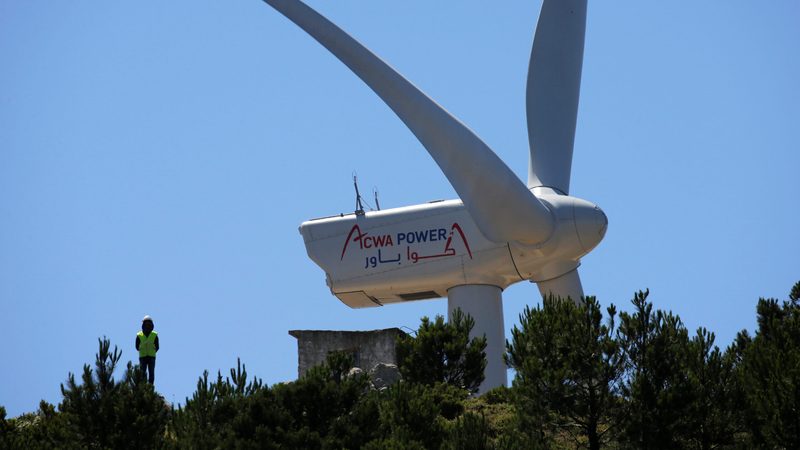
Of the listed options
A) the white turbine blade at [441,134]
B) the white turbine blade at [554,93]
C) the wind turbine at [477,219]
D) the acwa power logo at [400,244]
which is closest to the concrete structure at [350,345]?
the wind turbine at [477,219]

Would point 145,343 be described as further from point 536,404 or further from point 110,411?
point 536,404

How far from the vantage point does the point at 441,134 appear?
1369 inches

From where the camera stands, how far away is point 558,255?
37.6 metres

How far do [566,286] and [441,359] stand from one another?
20.7 ft

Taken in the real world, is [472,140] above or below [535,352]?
above

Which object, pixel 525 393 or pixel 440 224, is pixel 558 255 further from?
pixel 525 393

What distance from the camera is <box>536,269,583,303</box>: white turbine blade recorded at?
38.0 meters

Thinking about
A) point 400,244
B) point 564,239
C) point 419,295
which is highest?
point 400,244

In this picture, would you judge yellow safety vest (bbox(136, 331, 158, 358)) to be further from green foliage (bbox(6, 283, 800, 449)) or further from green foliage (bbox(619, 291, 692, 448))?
green foliage (bbox(619, 291, 692, 448))

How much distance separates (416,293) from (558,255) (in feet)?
14.9

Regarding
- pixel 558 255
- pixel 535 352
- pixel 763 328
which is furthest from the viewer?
pixel 558 255

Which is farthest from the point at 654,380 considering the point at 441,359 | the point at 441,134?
the point at 441,134

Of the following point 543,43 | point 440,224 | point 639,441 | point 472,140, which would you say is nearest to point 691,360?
point 639,441

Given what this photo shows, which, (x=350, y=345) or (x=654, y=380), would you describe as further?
(x=350, y=345)
